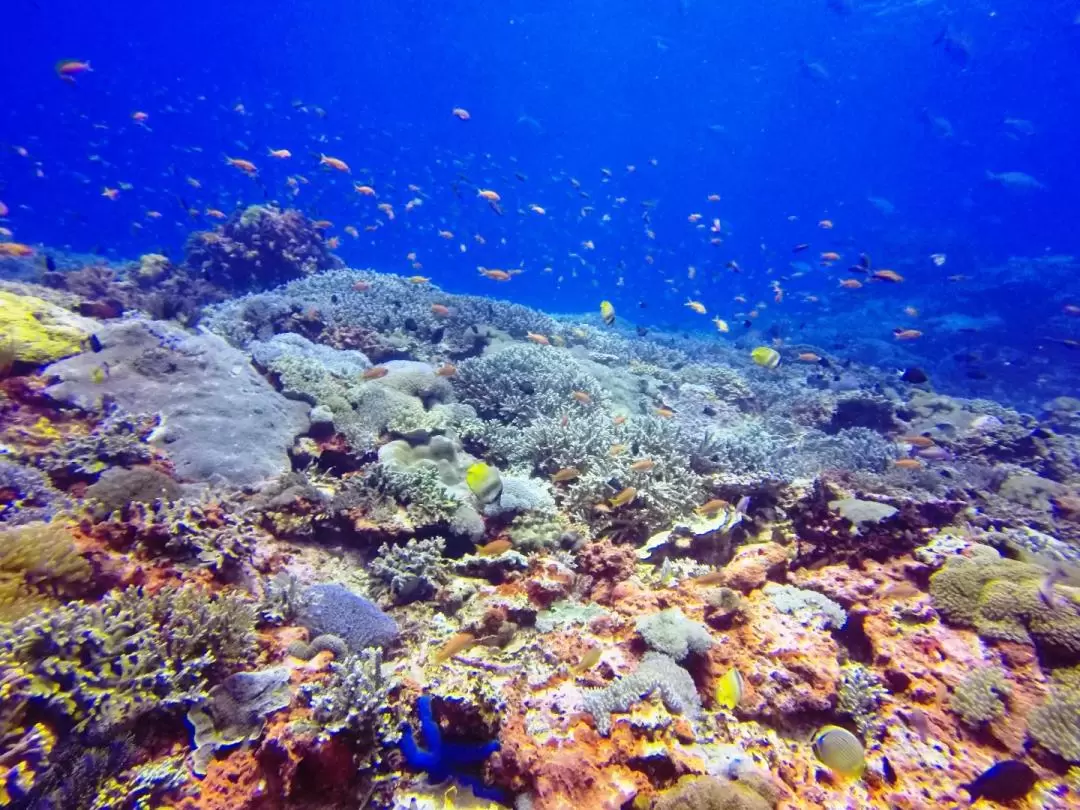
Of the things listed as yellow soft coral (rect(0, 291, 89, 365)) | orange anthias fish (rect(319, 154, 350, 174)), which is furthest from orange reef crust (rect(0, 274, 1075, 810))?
orange anthias fish (rect(319, 154, 350, 174))

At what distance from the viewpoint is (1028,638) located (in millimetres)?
4445

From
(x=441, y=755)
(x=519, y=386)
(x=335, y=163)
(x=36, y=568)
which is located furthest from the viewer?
(x=335, y=163)

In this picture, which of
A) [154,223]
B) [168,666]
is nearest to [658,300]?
[168,666]

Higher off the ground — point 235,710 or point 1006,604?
point 1006,604

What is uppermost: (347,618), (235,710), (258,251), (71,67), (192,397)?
(71,67)

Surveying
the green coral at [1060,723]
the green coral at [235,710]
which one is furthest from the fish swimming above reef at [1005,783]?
the green coral at [235,710]

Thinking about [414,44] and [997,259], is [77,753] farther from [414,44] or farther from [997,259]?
[414,44]

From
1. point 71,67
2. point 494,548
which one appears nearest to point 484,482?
point 494,548

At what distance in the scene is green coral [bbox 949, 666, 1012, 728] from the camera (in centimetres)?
400

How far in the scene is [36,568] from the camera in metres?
3.77

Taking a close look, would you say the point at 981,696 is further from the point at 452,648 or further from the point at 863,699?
the point at 452,648

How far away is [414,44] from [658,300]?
76140 mm

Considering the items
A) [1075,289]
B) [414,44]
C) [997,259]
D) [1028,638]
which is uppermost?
[414,44]

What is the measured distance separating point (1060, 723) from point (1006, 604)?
3.60ft
